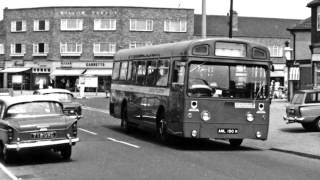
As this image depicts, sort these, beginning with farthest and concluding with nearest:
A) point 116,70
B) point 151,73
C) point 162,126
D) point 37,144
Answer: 1. point 116,70
2. point 151,73
3. point 162,126
4. point 37,144

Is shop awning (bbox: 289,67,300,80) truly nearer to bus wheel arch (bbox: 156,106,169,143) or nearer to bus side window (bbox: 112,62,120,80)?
bus side window (bbox: 112,62,120,80)

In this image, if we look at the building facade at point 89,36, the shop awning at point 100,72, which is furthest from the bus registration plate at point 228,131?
the shop awning at point 100,72

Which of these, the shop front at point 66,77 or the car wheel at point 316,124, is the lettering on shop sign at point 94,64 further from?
the car wheel at point 316,124

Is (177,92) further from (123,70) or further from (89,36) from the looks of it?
(89,36)

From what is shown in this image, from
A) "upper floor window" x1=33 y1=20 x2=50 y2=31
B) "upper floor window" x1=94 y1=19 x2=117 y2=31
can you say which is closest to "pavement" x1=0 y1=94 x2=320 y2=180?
"upper floor window" x1=94 y1=19 x2=117 y2=31

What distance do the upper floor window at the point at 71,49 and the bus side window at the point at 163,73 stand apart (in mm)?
64849

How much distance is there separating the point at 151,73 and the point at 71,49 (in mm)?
64668

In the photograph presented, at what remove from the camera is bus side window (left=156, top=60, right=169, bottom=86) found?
1762 cm

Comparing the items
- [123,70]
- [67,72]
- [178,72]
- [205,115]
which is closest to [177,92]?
[178,72]

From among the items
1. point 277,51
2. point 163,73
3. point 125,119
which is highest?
point 277,51

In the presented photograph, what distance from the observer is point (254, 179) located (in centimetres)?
1112

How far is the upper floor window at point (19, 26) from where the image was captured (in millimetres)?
84625

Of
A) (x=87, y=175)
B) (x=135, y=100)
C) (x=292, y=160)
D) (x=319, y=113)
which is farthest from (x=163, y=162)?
(x=319, y=113)

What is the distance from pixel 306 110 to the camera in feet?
74.8
